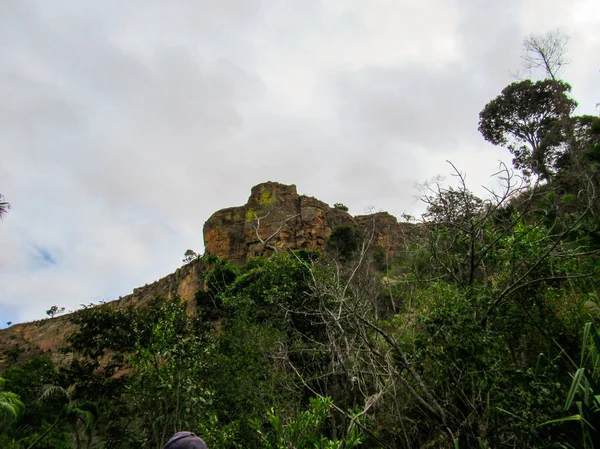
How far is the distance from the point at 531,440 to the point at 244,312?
28.1 ft

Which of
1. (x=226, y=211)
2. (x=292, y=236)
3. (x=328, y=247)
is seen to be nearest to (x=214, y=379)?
(x=328, y=247)

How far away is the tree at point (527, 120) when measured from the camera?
1866 cm

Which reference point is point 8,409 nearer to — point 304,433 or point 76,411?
point 76,411

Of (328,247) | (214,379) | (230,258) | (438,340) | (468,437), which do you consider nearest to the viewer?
(468,437)

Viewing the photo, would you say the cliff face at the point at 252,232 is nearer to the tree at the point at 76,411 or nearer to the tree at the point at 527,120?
the tree at the point at 527,120

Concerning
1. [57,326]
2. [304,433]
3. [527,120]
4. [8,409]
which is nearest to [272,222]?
[527,120]

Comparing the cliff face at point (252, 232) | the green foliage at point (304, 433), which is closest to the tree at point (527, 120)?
the cliff face at point (252, 232)

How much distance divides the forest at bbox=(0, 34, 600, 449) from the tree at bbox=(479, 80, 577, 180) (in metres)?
1.72

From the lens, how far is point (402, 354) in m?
4.32

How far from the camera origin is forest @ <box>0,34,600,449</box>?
12.4 ft

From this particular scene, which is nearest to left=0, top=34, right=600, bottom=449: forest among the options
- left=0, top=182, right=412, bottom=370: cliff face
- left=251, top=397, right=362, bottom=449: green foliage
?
left=251, top=397, right=362, bottom=449: green foliage

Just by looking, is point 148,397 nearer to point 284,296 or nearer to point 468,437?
point 284,296

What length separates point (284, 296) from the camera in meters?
12.1

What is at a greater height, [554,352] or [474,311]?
[474,311]
